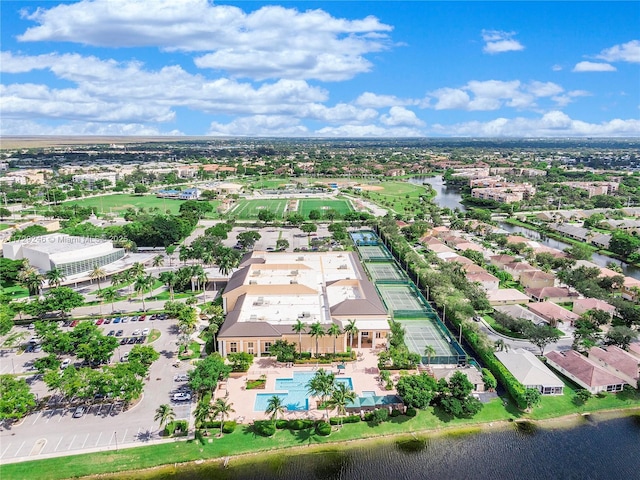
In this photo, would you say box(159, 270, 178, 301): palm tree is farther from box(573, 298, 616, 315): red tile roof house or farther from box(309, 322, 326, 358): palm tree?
box(573, 298, 616, 315): red tile roof house

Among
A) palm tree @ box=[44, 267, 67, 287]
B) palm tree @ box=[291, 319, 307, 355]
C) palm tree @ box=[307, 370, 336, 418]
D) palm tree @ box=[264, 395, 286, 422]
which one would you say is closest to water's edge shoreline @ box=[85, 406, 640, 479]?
palm tree @ box=[264, 395, 286, 422]

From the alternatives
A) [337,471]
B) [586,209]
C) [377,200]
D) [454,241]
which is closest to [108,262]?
[337,471]

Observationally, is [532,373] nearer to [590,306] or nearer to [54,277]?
[590,306]

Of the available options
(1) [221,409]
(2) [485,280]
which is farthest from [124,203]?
(1) [221,409]

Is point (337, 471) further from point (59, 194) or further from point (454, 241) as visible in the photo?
point (59, 194)

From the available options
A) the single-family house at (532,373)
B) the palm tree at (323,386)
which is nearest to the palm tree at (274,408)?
the palm tree at (323,386)

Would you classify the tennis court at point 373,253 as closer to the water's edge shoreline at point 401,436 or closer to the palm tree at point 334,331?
the palm tree at point 334,331
